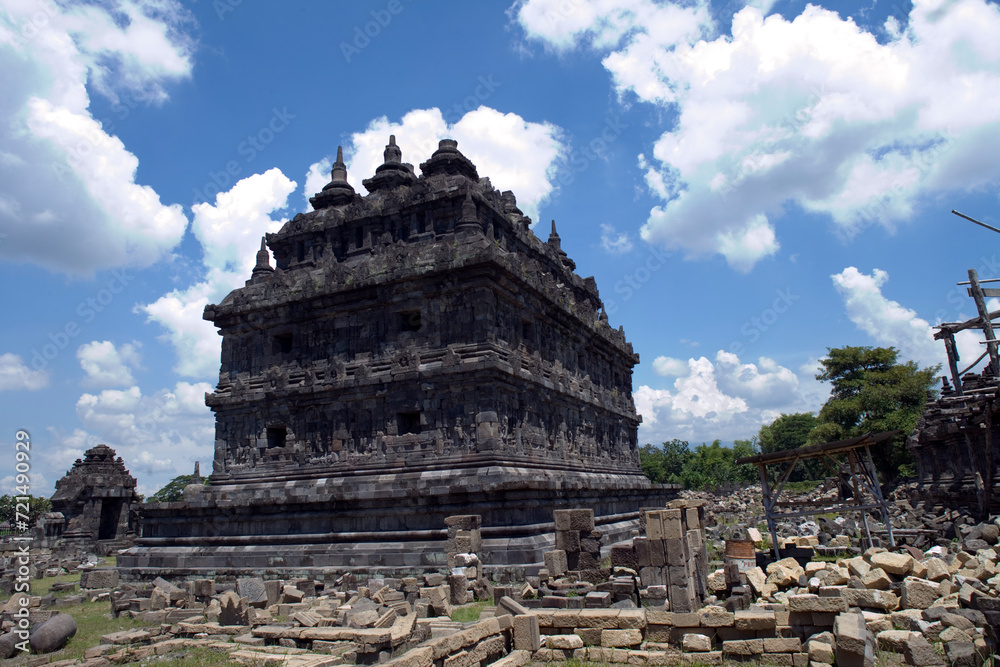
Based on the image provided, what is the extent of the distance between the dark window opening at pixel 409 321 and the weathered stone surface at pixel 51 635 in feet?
31.9

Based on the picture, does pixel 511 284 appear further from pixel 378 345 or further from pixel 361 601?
pixel 361 601

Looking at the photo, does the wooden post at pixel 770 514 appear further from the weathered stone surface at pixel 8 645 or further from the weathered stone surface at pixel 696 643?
the weathered stone surface at pixel 8 645

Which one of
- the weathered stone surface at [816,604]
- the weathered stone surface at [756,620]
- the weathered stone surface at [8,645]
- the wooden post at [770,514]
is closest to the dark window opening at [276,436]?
the weathered stone surface at [8,645]

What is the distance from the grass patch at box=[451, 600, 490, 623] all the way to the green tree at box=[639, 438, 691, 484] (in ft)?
192

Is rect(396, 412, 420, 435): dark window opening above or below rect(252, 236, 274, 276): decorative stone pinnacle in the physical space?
below

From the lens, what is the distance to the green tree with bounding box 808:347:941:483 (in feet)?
131

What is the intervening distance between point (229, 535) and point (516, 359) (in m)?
8.21

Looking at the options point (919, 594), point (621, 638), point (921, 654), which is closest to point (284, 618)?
point (621, 638)

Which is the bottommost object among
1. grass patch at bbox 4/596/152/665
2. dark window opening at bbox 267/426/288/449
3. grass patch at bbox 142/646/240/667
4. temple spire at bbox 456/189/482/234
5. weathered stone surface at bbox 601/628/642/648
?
grass patch at bbox 4/596/152/665

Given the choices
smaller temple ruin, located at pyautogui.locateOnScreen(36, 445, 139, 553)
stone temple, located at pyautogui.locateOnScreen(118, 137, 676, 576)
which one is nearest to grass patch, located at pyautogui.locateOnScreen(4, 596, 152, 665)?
stone temple, located at pyautogui.locateOnScreen(118, 137, 676, 576)

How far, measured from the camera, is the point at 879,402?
137ft

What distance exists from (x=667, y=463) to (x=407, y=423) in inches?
2425

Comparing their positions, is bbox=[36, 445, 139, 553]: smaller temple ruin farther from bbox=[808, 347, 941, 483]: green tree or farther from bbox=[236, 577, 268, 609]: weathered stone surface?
bbox=[808, 347, 941, 483]: green tree

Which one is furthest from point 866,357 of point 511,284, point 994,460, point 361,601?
point 361,601
